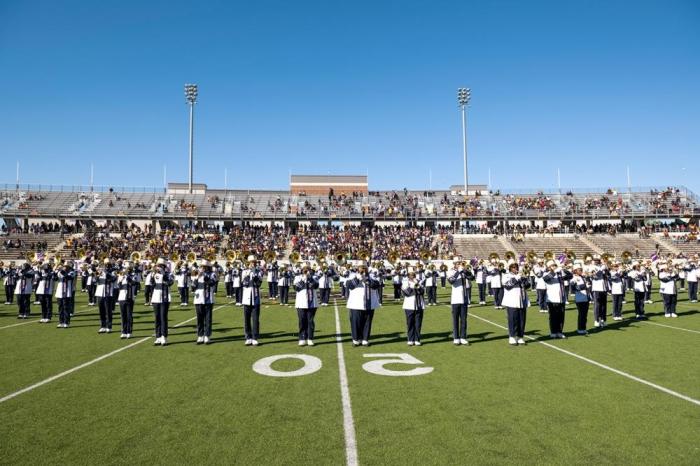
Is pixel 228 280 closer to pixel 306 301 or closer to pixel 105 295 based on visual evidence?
pixel 105 295

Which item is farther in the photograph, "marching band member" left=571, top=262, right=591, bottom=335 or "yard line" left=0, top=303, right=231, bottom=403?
"marching band member" left=571, top=262, right=591, bottom=335

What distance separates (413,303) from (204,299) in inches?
184

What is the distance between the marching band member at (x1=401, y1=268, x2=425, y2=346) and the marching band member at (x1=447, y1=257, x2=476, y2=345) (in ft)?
2.53

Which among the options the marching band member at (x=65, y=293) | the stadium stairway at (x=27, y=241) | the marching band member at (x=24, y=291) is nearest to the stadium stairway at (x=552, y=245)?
the marching band member at (x=65, y=293)

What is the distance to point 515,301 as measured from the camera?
32.5ft

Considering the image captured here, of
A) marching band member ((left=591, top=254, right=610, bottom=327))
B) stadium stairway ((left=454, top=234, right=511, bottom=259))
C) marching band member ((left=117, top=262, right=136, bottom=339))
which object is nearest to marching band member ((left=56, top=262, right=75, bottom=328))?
marching band member ((left=117, top=262, right=136, bottom=339))

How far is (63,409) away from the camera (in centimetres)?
589

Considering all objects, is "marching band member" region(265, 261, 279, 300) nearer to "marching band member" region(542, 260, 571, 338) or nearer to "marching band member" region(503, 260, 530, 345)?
"marching band member" region(503, 260, 530, 345)

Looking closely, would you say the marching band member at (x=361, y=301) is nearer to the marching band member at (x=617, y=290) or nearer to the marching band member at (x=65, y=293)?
the marching band member at (x=65, y=293)

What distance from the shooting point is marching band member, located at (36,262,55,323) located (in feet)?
45.6

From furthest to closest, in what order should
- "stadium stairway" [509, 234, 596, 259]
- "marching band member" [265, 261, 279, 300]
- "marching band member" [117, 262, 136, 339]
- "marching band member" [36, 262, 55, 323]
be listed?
1. "stadium stairway" [509, 234, 596, 259]
2. "marching band member" [265, 261, 279, 300]
3. "marching band member" [36, 262, 55, 323]
4. "marching band member" [117, 262, 136, 339]

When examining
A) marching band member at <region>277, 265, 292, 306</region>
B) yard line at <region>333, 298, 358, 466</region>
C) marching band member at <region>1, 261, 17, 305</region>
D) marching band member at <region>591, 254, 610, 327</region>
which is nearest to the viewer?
yard line at <region>333, 298, 358, 466</region>

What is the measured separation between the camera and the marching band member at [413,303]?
386 inches

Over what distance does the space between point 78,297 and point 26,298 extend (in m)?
7.14
